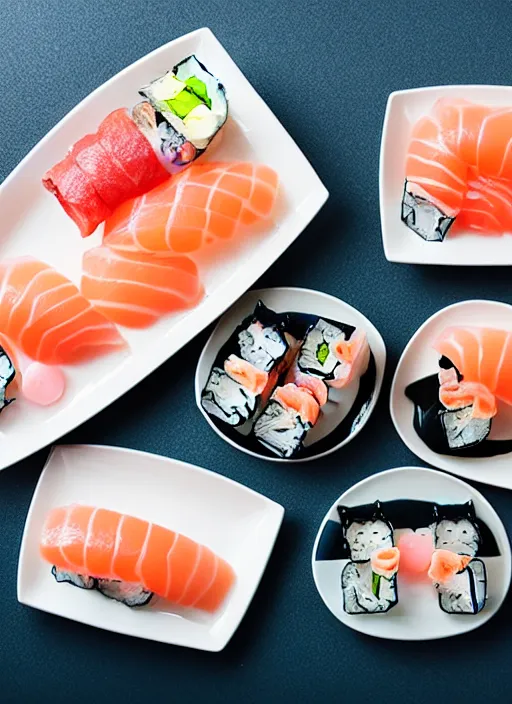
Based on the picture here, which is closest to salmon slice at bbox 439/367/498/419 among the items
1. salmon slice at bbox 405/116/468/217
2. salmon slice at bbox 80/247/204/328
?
salmon slice at bbox 405/116/468/217

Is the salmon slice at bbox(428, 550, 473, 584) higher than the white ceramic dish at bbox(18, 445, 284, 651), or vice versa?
the white ceramic dish at bbox(18, 445, 284, 651)

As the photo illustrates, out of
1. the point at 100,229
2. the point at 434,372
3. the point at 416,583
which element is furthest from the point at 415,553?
the point at 100,229

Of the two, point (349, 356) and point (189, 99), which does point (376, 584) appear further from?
point (189, 99)

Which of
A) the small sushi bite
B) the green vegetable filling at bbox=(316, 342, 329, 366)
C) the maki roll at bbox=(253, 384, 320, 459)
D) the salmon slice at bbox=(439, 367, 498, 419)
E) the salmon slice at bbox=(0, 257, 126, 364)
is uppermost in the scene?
the salmon slice at bbox=(0, 257, 126, 364)

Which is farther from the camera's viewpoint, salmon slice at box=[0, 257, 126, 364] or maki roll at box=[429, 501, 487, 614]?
salmon slice at box=[0, 257, 126, 364]

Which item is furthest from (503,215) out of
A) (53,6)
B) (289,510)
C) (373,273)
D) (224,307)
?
(53,6)

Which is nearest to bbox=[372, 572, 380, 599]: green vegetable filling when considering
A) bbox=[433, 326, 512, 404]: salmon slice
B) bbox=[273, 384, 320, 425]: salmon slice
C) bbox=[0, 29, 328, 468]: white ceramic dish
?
bbox=[273, 384, 320, 425]: salmon slice

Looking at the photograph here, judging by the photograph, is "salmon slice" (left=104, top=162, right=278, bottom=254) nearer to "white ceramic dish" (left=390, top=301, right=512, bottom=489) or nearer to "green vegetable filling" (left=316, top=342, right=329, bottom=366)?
"green vegetable filling" (left=316, top=342, right=329, bottom=366)

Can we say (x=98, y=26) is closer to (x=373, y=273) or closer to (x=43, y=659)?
(x=373, y=273)
